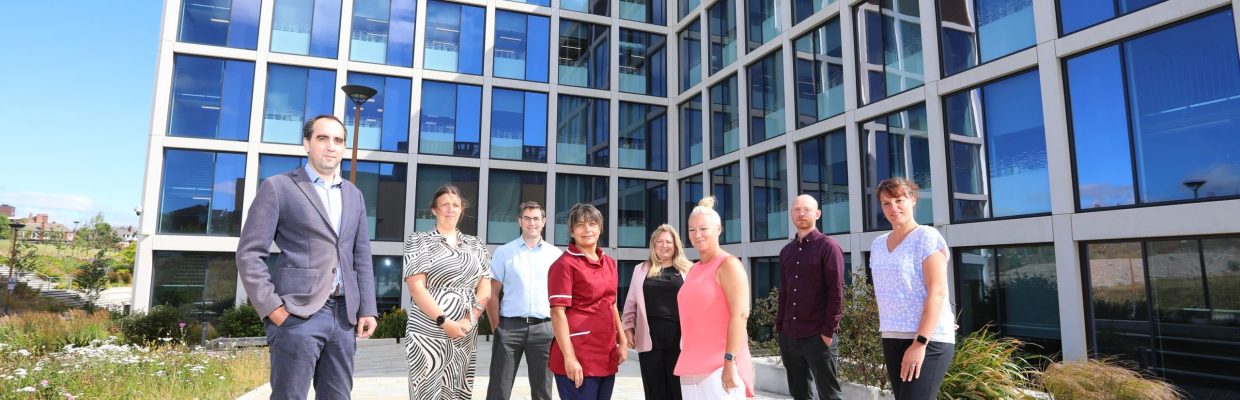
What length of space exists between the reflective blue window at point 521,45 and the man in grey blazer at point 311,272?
19.8 metres

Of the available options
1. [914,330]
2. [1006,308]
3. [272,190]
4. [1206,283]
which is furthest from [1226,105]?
[272,190]

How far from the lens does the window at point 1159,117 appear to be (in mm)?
9477

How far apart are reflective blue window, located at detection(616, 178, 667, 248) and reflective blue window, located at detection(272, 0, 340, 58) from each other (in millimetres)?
11039

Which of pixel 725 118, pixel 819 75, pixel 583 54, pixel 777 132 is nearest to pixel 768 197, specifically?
pixel 777 132

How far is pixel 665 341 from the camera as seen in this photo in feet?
14.4

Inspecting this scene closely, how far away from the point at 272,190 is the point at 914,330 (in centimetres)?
366

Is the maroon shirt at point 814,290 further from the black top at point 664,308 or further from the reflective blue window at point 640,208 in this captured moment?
the reflective blue window at point 640,208

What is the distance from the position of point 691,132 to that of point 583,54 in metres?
5.08

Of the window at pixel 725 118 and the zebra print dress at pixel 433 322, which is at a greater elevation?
the window at pixel 725 118

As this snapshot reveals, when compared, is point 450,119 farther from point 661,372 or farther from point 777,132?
point 661,372

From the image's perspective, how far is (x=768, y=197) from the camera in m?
19.0

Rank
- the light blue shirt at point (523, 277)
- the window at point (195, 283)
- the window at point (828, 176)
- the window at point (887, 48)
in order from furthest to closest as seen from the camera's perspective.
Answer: the window at point (195, 283) → the window at point (828, 176) → the window at point (887, 48) → the light blue shirt at point (523, 277)

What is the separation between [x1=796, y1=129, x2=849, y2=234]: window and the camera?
16156mm

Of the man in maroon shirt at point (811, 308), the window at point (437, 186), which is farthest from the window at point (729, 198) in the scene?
the man in maroon shirt at point (811, 308)
